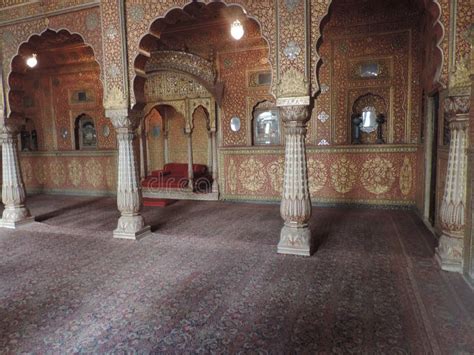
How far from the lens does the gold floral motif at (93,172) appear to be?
1100 cm

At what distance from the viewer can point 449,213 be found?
13.9 feet

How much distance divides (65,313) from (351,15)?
25.7 ft

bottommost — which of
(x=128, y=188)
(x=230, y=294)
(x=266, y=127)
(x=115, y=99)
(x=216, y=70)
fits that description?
(x=230, y=294)

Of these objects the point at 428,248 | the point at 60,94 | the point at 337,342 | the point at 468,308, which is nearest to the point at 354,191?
the point at 428,248

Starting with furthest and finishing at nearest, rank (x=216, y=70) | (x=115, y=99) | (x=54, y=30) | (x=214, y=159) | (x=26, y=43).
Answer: (x=214, y=159) → (x=216, y=70) → (x=26, y=43) → (x=54, y=30) → (x=115, y=99)

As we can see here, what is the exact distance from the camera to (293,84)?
4680 mm

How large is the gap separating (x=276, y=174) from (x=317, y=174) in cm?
106

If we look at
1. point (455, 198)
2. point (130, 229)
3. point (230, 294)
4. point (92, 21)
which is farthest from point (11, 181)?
point (455, 198)

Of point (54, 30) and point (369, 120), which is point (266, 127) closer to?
point (369, 120)

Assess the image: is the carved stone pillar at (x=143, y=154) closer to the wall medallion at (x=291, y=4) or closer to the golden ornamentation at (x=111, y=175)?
the golden ornamentation at (x=111, y=175)

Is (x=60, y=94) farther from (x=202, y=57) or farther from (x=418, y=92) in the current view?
(x=418, y=92)

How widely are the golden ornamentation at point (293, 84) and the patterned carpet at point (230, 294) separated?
2.31 metres

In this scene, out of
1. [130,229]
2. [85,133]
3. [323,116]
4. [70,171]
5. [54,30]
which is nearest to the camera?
[130,229]

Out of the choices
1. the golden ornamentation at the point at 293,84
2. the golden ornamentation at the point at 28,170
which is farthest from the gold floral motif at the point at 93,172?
the golden ornamentation at the point at 293,84
